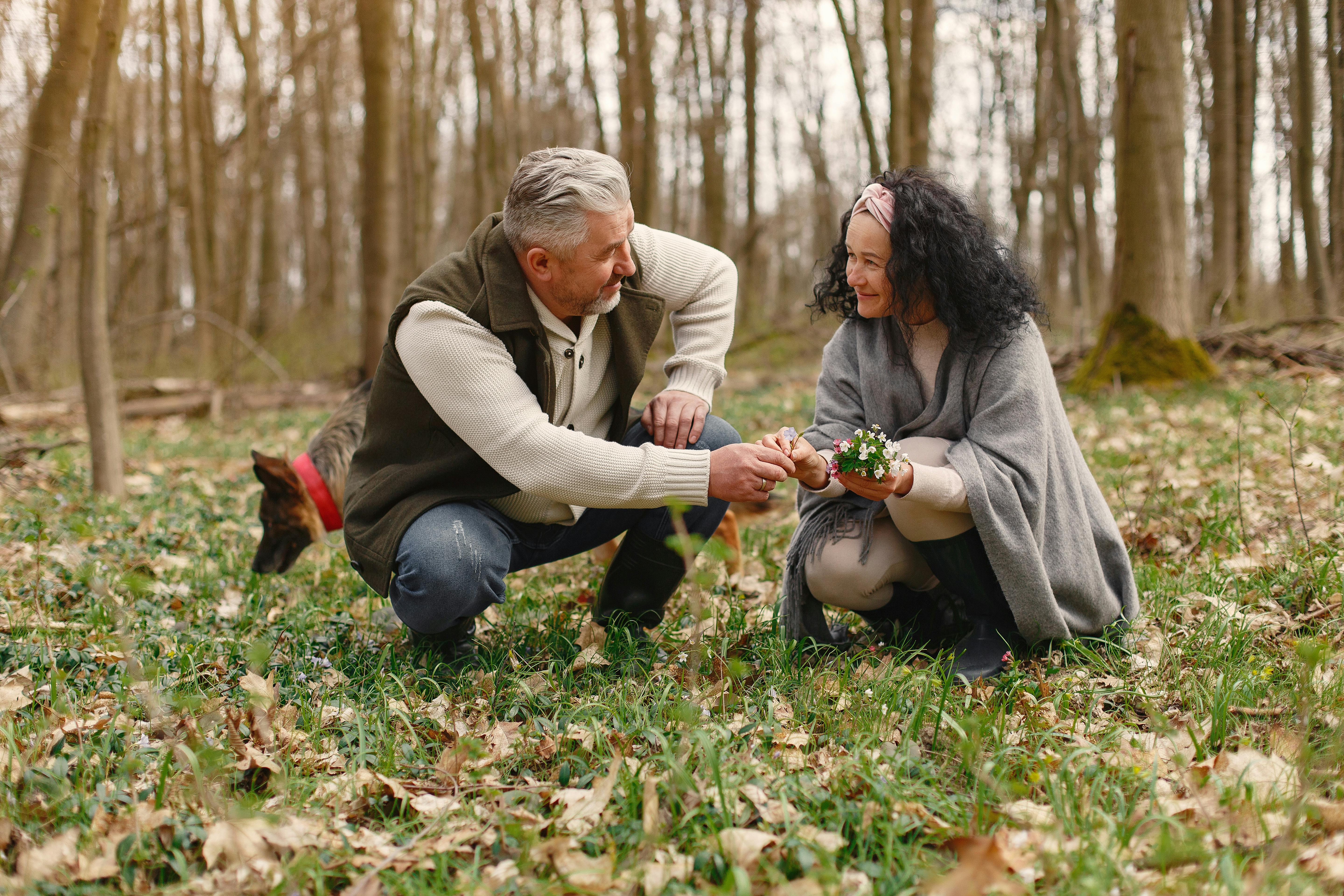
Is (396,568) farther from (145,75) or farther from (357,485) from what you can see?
(145,75)

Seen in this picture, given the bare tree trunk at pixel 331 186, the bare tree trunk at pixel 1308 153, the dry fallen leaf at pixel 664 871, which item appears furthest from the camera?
the bare tree trunk at pixel 331 186

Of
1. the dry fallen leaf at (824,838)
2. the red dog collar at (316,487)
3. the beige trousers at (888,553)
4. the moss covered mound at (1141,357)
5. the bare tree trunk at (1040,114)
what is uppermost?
the bare tree trunk at (1040,114)

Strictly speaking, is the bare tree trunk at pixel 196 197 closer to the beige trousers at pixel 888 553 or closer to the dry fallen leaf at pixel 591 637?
the dry fallen leaf at pixel 591 637

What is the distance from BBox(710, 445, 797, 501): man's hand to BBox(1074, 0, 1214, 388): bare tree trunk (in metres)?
5.61

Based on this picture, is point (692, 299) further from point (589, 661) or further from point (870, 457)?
point (589, 661)

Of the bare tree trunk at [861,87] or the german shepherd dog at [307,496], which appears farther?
A: the bare tree trunk at [861,87]

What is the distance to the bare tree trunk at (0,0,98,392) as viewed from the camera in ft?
26.4

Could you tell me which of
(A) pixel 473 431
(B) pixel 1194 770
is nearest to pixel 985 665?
(B) pixel 1194 770

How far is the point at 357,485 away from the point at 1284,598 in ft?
9.18

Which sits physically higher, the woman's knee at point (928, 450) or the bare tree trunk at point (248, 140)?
the bare tree trunk at point (248, 140)

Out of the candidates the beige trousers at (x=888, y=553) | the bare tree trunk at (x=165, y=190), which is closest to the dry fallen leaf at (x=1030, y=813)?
the beige trousers at (x=888, y=553)

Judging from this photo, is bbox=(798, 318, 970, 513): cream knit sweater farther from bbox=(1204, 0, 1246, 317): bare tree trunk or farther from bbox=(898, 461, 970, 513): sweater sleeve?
bbox=(1204, 0, 1246, 317): bare tree trunk

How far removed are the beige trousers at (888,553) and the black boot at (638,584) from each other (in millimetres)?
444

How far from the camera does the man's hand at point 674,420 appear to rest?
2.85m
